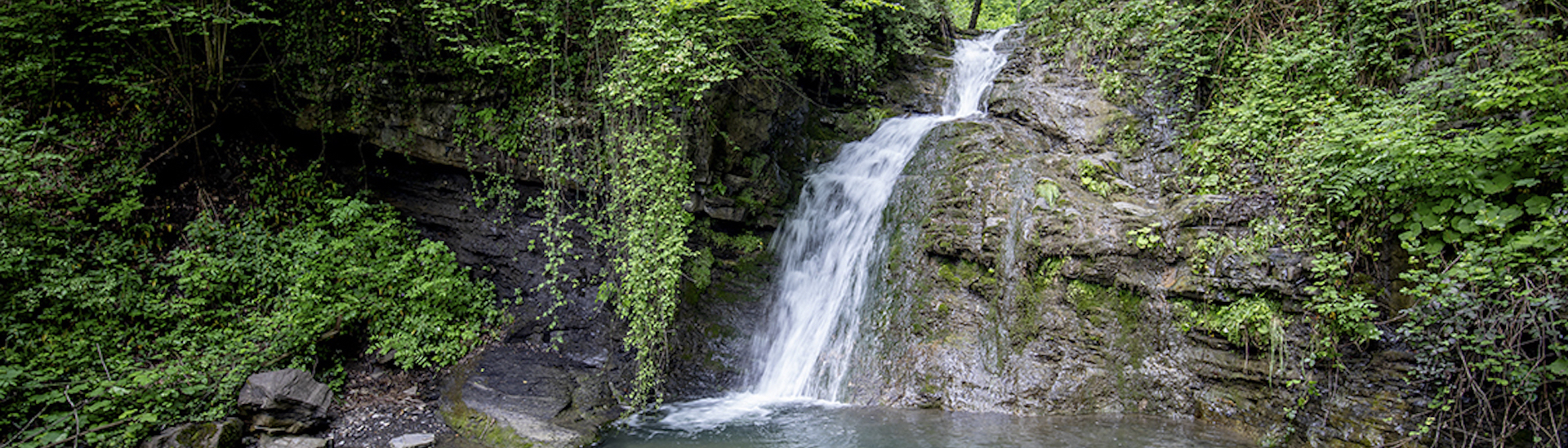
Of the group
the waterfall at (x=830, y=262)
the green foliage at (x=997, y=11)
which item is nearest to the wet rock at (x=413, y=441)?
the waterfall at (x=830, y=262)

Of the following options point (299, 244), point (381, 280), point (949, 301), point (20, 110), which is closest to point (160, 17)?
point (20, 110)

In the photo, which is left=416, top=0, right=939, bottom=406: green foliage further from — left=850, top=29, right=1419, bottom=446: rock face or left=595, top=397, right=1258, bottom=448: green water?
left=850, top=29, right=1419, bottom=446: rock face

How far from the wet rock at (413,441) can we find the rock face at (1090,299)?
4016mm

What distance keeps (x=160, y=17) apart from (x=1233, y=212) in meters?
10.6

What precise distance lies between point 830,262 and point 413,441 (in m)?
4.66

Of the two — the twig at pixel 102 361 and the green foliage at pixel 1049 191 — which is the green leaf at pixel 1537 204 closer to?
the green foliage at pixel 1049 191

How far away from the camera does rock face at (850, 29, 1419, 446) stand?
17.4 ft

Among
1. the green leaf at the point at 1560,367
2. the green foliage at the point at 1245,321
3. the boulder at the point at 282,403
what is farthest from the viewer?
the boulder at the point at 282,403

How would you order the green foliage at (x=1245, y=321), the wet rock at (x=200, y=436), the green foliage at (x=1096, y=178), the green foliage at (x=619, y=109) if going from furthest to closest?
1. the green foliage at (x=1096, y=178)
2. the green foliage at (x=619, y=109)
3. the green foliage at (x=1245, y=321)
4. the wet rock at (x=200, y=436)

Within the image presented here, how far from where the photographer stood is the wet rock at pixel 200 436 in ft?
17.1

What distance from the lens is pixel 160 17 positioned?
6551 mm

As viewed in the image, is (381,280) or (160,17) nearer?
(160,17)

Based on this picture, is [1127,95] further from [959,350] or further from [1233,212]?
[959,350]

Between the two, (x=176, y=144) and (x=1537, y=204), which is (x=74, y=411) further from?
(x=1537, y=204)
